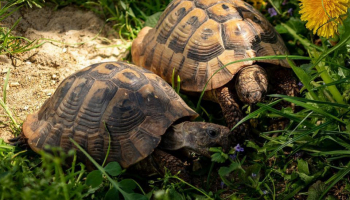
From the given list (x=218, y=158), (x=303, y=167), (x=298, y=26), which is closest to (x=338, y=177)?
(x=303, y=167)

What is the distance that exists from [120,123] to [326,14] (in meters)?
1.81

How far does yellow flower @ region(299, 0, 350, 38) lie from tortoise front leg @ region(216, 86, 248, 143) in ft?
2.96

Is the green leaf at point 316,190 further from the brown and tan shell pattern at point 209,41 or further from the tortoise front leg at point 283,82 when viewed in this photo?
the brown and tan shell pattern at point 209,41

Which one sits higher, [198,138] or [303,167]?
[198,138]

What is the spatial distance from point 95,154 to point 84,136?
0.54 ft

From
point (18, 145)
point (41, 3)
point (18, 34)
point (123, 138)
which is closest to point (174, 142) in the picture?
point (123, 138)

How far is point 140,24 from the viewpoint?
483 centimetres

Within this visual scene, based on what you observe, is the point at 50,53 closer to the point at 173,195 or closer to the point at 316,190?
the point at 173,195

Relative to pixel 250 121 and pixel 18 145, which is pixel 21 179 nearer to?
pixel 18 145

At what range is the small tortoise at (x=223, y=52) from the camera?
11.9ft

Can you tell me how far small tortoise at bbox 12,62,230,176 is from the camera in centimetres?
310

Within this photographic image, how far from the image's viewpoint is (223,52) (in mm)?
3715

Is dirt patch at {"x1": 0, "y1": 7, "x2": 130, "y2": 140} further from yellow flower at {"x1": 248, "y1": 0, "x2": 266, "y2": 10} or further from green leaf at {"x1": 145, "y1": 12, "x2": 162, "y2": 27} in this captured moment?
yellow flower at {"x1": 248, "y1": 0, "x2": 266, "y2": 10}

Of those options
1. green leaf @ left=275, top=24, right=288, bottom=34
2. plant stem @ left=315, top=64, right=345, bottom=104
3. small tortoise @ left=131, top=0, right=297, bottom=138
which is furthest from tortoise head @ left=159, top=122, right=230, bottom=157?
green leaf @ left=275, top=24, right=288, bottom=34
